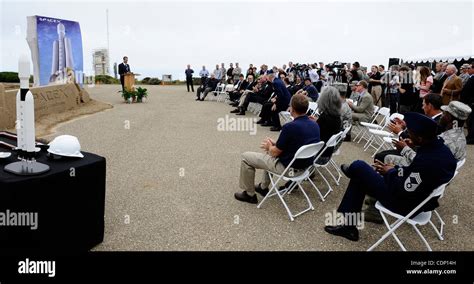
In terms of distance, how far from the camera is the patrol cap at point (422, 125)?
3.16m

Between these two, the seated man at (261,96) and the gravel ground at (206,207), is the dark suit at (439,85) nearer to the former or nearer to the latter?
the gravel ground at (206,207)

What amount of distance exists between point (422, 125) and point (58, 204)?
327 centimetres

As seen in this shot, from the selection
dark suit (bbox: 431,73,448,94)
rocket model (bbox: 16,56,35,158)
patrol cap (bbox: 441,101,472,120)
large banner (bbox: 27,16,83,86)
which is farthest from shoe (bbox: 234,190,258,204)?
large banner (bbox: 27,16,83,86)

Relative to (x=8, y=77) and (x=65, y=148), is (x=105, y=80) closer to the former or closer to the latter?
(x=8, y=77)

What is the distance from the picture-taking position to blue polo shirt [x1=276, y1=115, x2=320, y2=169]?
423 centimetres

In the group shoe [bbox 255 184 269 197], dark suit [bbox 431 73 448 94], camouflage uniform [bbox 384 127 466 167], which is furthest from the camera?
dark suit [bbox 431 73 448 94]

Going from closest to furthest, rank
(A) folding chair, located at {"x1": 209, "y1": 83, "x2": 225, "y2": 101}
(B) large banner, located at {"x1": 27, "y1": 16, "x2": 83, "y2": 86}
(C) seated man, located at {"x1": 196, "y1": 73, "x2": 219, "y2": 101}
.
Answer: (B) large banner, located at {"x1": 27, "y1": 16, "x2": 83, "y2": 86}
(C) seated man, located at {"x1": 196, "y1": 73, "x2": 219, "y2": 101}
(A) folding chair, located at {"x1": 209, "y1": 83, "x2": 225, "y2": 101}

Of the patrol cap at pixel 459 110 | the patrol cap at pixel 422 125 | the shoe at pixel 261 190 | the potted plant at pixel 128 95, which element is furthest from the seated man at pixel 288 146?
the potted plant at pixel 128 95

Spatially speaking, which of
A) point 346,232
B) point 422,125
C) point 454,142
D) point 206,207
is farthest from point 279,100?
point 422,125

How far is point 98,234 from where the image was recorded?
11.2 ft

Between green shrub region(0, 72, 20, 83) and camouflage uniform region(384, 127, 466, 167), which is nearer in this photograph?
camouflage uniform region(384, 127, 466, 167)

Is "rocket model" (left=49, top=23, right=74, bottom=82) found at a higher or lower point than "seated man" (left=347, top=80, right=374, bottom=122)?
higher

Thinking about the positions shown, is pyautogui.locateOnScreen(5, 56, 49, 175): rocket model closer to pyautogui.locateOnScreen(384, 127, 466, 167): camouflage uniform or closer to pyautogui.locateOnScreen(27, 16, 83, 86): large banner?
pyautogui.locateOnScreen(384, 127, 466, 167): camouflage uniform

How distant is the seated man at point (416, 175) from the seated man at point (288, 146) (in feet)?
2.55
